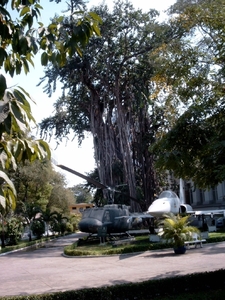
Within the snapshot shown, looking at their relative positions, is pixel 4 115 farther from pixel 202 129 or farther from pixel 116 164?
pixel 116 164

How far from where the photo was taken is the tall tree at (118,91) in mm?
30172

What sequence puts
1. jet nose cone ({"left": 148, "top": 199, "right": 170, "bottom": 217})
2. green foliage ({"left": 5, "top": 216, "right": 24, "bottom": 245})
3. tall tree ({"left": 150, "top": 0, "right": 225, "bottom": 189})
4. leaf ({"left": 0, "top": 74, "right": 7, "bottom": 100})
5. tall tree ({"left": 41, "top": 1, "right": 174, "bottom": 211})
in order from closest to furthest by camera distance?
leaf ({"left": 0, "top": 74, "right": 7, "bottom": 100}) < tall tree ({"left": 150, "top": 0, "right": 225, "bottom": 189}) < jet nose cone ({"left": 148, "top": 199, "right": 170, "bottom": 217}) < green foliage ({"left": 5, "top": 216, "right": 24, "bottom": 245}) < tall tree ({"left": 41, "top": 1, "right": 174, "bottom": 211})

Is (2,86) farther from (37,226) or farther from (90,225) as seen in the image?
(37,226)

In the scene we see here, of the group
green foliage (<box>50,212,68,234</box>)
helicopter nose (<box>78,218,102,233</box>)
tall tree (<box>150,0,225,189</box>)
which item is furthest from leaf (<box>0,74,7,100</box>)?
green foliage (<box>50,212,68,234</box>)

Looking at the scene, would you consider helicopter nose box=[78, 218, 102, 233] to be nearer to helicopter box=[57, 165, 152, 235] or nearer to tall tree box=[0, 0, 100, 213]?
helicopter box=[57, 165, 152, 235]

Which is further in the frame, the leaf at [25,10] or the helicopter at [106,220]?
the helicopter at [106,220]

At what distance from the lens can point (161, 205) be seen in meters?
20.9

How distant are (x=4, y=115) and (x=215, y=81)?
22.1ft

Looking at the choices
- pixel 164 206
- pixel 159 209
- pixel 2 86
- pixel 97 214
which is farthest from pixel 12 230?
pixel 2 86

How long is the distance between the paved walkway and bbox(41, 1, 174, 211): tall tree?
1538 centimetres

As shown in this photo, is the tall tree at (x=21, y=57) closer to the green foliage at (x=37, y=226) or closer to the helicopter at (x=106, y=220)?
the helicopter at (x=106, y=220)

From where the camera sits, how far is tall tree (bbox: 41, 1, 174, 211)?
99.0 ft

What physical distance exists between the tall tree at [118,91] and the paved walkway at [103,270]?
15.4 metres

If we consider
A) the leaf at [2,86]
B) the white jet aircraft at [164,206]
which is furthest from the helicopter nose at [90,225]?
the leaf at [2,86]
